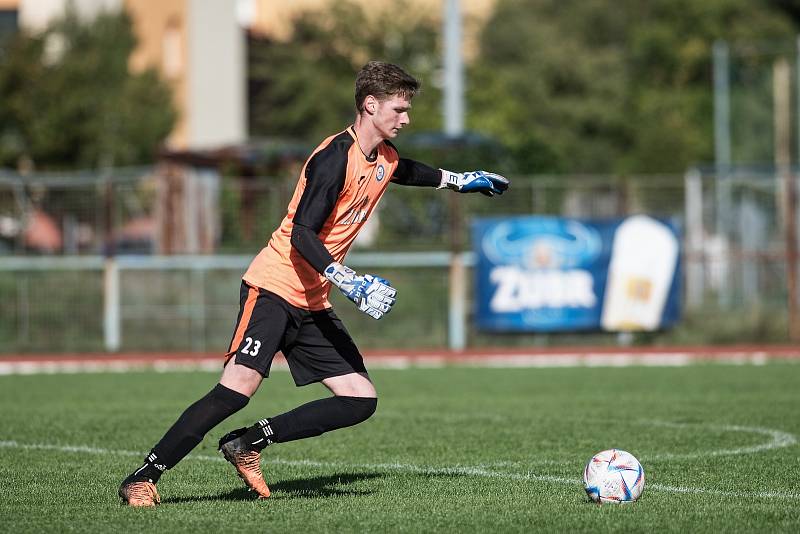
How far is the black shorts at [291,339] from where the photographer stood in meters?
7.36

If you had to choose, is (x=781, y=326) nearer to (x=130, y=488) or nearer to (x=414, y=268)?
(x=414, y=268)

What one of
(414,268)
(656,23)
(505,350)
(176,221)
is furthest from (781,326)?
(656,23)

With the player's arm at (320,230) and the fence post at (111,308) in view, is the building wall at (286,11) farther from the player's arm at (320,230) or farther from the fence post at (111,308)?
the player's arm at (320,230)

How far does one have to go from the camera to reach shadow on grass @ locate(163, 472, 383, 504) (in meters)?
7.85

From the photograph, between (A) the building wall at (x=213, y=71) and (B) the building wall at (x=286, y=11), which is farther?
(B) the building wall at (x=286, y=11)

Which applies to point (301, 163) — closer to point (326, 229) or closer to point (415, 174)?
point (415, 174)

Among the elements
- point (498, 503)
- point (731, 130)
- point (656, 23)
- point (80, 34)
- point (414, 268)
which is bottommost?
point (498, 503)

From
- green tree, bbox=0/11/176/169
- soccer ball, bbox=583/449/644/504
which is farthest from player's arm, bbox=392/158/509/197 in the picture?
green tree, bbox=0/11/176/169

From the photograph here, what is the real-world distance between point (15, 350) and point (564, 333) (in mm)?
9053

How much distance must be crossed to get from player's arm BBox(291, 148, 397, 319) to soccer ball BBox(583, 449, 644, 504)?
5.08ft

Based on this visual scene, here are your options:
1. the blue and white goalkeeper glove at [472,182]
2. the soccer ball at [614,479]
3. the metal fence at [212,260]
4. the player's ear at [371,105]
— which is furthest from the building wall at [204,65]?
the soccer ball at [614,479]

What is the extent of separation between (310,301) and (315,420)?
2.34ft

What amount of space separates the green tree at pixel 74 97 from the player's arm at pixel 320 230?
26.3 m

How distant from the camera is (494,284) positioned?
72.0 feet
